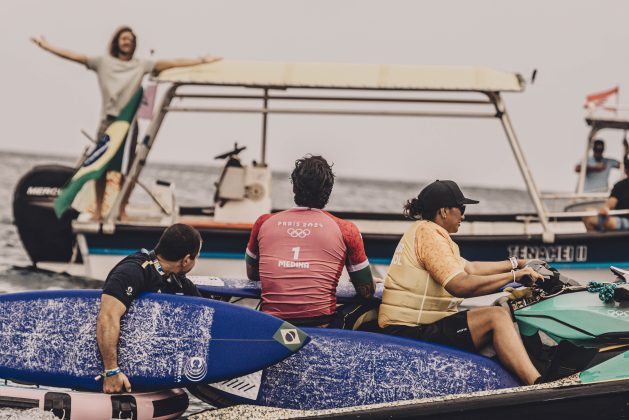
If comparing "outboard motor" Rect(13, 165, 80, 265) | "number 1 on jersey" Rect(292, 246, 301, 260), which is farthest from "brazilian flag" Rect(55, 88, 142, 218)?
"number 1 on jersey" Rect(292, 246, 301, 260)

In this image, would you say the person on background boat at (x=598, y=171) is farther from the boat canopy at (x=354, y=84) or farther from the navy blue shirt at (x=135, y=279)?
the navy blue shirt at (x=135, y=279)

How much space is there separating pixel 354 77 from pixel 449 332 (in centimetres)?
572

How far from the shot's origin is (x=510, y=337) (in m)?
5.20

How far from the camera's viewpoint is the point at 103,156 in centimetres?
1078

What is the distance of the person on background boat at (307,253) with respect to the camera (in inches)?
211

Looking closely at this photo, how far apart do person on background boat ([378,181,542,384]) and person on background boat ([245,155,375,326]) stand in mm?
280

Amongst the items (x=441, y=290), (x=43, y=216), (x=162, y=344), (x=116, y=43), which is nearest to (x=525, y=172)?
(x=116, y=43)

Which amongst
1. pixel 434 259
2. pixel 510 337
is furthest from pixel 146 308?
pixel 510 337

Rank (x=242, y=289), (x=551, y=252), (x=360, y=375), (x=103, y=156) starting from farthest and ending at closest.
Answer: (x=103, y=156), (x=551, y=252), (x=242, y=289), (x=360, y=375)

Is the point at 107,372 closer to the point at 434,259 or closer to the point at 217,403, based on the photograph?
the point at 217,403

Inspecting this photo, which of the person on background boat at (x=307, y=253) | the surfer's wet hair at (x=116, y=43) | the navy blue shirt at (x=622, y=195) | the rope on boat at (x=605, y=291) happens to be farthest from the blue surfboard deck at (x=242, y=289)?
the navy blue shirt at (x=622, y=195)

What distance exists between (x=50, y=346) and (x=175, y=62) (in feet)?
20.3

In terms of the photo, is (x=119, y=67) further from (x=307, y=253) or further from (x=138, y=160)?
(x=307, y=253)

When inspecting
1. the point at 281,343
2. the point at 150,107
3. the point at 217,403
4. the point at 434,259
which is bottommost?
the point at 217,403
